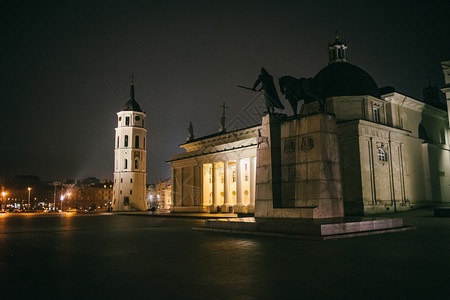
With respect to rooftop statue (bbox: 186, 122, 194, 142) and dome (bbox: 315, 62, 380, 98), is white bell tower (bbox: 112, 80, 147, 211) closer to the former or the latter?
rooftop statue (bbox: 186, 122, 194, 142)

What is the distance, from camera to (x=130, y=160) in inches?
3433

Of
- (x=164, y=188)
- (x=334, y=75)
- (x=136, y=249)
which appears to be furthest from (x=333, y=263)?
(x=164, y=188)

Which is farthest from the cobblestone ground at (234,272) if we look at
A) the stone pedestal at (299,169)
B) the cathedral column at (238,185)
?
the cathedral column at (238,185)

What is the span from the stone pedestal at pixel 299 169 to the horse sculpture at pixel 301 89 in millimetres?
1136

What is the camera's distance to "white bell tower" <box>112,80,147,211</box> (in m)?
86.1

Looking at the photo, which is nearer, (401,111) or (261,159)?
(261,159)

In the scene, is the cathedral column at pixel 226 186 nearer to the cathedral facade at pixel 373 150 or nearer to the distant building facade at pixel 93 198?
the cathedral facade at pixel 373 150

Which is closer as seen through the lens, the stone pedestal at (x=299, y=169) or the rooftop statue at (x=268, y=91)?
the stone pedestal at (x=299, y=169)

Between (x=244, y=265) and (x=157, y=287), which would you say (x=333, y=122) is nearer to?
(x=244, y=265)

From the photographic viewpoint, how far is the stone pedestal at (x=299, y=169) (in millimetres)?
15961

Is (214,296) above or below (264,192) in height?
below

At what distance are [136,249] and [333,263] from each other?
20.8 ft

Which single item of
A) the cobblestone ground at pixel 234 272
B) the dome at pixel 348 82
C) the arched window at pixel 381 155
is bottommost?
the cobblestone ground at pixel 234 272

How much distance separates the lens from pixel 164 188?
518 feet
